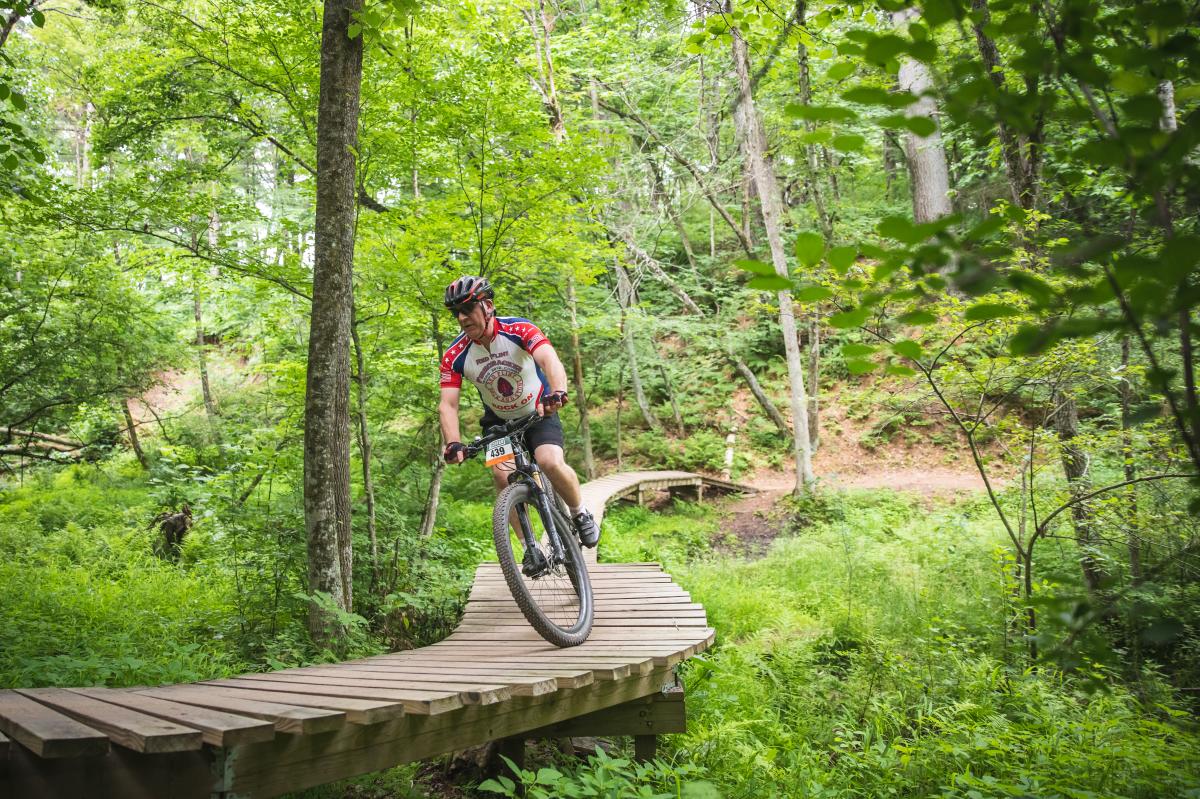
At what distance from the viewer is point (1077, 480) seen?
5715 mm

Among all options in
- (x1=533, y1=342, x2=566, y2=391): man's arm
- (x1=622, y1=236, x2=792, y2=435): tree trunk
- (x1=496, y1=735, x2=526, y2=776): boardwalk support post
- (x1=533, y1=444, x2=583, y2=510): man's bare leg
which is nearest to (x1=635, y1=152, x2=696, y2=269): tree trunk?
(x1=622, y1=236, x2=792, y2=435): tree trunk

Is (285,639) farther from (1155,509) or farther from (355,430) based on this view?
(1155,509)

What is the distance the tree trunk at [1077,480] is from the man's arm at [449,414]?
5064 mm

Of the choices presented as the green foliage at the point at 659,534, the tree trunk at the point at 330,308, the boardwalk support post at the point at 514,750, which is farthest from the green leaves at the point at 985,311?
the green foliage at the point at 659,534

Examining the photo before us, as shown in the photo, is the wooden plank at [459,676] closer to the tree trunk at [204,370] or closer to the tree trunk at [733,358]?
the tree trunk at [733,358]

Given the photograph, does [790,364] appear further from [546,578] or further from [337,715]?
[337,715]

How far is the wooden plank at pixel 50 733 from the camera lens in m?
1.91

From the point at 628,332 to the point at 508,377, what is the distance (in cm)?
1136

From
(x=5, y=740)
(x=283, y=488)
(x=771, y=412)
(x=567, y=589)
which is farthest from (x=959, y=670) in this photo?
(x=771, y=412)

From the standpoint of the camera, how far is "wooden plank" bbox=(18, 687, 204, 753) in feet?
6.55

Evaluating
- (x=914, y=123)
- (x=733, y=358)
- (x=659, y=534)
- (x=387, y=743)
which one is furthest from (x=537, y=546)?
(x=733, y=358)

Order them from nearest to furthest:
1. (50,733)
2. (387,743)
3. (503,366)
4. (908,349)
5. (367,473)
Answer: (908,349)
(50,733)
(387,743)
(503,366)
(367,473)

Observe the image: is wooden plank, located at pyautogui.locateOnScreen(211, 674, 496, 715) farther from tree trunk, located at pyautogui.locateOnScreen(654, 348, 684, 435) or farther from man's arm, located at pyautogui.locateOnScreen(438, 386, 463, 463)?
tree trunk, located at pyautogui.locateOnScreen(654, 348, 684, 435)

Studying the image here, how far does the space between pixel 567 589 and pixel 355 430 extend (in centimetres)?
478
